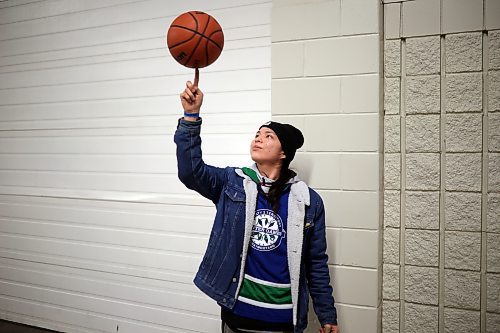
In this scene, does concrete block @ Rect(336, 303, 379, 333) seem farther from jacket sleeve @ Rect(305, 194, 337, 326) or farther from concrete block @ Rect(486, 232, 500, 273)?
concrete block @ Rect(486, 232, 500, 273)

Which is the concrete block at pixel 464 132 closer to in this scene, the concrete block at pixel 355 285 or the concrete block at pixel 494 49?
the concrete block at pixel 494 49

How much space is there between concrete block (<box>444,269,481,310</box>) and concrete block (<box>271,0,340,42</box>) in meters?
1.58

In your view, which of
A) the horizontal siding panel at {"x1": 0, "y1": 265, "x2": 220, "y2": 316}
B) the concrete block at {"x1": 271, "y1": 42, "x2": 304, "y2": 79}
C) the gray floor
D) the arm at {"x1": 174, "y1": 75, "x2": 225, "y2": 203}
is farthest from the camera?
the gray floor

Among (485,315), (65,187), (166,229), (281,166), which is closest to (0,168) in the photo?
(65,187)

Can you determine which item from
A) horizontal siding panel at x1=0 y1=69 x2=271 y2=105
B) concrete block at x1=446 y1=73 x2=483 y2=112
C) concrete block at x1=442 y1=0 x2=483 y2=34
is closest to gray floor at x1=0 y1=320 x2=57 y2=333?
horizontal siding panel at x1=0 y1=69 x2=271 y2=105

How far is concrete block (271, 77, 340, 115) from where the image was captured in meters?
2.21

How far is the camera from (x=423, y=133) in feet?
7.19

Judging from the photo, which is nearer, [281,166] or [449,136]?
[281,166]

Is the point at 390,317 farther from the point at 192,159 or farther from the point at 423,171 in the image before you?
the point at 192,159

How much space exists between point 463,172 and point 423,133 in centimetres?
31

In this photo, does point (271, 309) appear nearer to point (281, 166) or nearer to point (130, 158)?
point (281, 166)

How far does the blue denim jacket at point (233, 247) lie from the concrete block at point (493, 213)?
997 mm

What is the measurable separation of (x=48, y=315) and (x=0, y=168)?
4.96ft

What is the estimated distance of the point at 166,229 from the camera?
2.91 m
